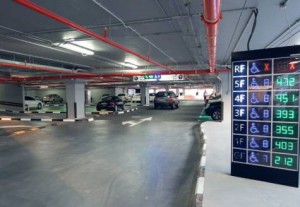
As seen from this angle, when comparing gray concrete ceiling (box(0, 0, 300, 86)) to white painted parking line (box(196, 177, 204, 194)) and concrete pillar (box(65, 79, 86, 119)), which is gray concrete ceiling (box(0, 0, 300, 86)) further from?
concrete pillar (box(65, 79, 86, 119))

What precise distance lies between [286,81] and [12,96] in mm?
23911

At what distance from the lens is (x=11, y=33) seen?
5.84m

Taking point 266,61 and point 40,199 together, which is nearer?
point 40,199

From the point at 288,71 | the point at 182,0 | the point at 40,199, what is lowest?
the point at 40,199

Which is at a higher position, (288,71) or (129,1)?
(129,1)

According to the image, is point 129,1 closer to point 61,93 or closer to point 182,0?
point 182,0

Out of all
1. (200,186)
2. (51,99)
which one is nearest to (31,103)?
(51,99)

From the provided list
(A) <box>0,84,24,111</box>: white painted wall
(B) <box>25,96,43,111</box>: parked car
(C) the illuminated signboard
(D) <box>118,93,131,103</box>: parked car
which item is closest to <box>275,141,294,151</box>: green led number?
(C) the illuminated signboard

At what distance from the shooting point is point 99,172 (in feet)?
15.9

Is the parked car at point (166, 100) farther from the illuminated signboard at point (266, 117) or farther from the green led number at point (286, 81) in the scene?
the green led number at point (286, 81)

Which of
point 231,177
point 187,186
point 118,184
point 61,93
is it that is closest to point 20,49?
point 118,184

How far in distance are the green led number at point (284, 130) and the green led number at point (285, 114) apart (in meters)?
0.16

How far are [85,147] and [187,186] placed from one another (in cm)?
405

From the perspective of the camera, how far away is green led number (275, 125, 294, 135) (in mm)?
3779
